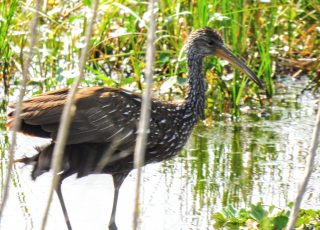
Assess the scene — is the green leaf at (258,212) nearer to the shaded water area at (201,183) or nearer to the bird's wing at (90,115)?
the shaded water area at (201,183)

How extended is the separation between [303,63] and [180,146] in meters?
3.16

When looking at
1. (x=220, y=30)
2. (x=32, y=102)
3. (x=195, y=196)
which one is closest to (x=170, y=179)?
(x=195, y=196)

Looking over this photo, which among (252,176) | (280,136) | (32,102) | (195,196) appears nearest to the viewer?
(32,102)

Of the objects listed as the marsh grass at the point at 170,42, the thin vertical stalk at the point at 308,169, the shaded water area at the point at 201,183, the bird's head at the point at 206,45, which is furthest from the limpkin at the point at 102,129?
the thin vertical stalk at the point at 308,169

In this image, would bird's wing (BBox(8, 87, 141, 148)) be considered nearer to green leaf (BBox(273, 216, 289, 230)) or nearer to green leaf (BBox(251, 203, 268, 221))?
green leaf (BBox(251, 203, 268, 221))

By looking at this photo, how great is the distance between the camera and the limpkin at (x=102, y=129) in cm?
548

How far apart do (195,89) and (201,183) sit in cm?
65

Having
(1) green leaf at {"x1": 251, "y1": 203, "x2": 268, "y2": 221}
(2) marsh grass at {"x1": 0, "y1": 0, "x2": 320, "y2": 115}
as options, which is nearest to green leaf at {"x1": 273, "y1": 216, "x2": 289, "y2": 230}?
(1) green leaf at {"x1": 251, "y1": 203, "x2": 268, "y2": 221}

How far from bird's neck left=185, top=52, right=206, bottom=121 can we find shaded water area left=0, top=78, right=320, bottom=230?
21.3 inches

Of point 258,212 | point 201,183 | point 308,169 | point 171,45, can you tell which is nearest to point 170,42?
point 171,45

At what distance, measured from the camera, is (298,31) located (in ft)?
28.8

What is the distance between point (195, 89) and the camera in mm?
6098

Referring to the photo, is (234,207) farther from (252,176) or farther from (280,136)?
(280,136)

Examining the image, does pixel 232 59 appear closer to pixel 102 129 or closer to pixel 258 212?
pixel 102 129
